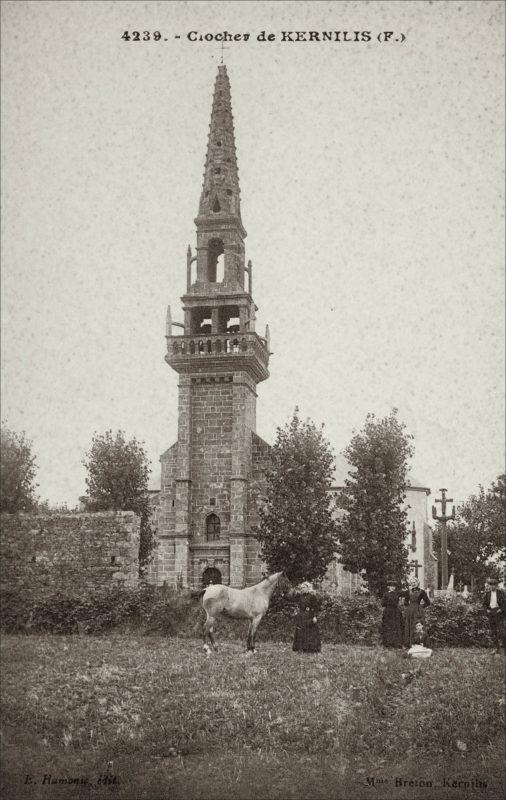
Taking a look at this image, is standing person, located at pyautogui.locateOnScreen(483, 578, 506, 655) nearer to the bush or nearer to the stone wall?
the bush

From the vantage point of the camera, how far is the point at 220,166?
4656 cm

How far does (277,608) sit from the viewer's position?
23.6 m

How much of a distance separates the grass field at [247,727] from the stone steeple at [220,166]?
106ft

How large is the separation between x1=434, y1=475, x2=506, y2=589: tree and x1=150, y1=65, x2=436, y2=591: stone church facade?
13.3 meters

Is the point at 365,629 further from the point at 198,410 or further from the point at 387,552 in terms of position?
the point at 198,410

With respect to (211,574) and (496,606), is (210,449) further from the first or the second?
(496,606)

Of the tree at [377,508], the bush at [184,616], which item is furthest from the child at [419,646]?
the tree at [377,508]

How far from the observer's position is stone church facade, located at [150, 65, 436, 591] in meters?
42.9

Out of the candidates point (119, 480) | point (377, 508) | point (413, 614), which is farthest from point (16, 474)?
point (413, 614)

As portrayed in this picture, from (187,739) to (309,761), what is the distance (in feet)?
6.48

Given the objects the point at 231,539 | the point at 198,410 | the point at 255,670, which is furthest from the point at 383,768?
the point at 198,410

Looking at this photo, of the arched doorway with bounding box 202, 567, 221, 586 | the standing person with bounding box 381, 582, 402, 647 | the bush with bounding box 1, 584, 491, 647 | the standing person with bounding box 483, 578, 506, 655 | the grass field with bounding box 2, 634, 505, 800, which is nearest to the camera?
the grass field with bounding box 2, 634, 505, 800

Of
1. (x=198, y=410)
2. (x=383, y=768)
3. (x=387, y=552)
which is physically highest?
(x=198, y=410)

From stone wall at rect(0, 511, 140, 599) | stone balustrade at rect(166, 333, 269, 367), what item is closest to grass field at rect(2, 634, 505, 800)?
stone wall at rect(0, 511, 140, 599)
